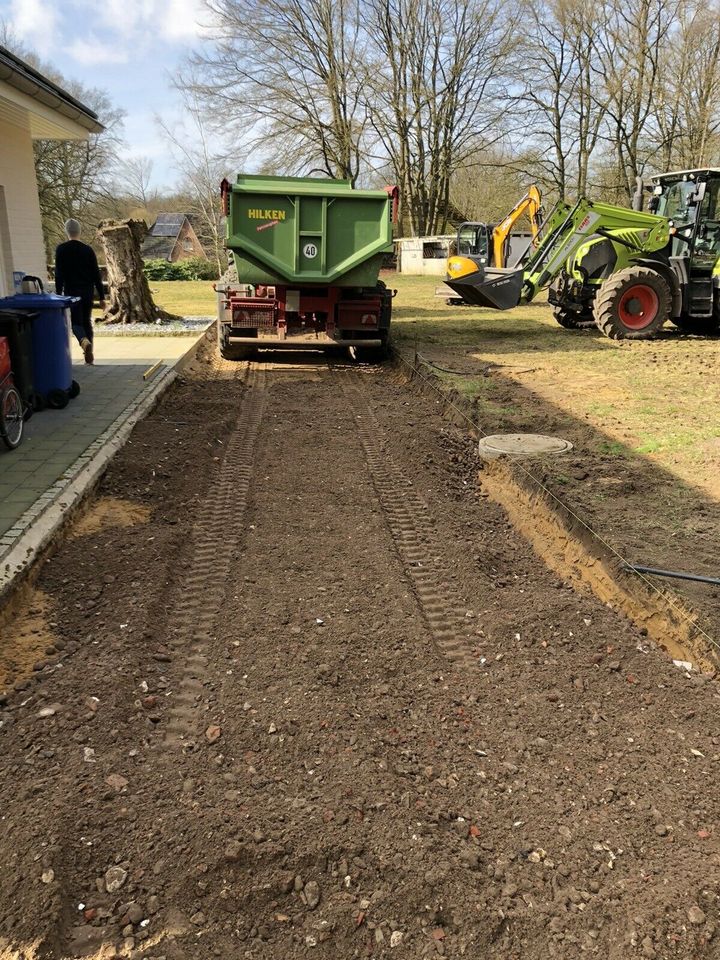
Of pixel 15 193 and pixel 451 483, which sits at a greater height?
pixel 15 193

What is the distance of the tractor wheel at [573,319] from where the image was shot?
15812 mm

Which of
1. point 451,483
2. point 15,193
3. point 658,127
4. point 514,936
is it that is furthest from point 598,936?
point 658,127

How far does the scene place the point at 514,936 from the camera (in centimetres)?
211

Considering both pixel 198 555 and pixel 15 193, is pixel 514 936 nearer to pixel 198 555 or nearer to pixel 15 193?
pixel 198 555

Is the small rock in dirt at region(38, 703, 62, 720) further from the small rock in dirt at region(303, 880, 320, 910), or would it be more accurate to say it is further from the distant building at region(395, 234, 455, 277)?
the distant building at region(395, 234, 455, 277)

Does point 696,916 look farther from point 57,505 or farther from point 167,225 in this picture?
point 167,225

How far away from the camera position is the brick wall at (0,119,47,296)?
34.8ft

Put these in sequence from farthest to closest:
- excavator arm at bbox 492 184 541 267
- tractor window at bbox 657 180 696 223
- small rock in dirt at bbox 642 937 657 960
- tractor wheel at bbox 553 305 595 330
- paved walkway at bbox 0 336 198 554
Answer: tractor wheel at bbox 553 305 595 330, excavator arm at bbox 492 184 541 267, tractor window at bbox 657 180 696 223, paved walkway at bbox 0 336 198 554, small rock in dirt at bbox 642 937 657 960

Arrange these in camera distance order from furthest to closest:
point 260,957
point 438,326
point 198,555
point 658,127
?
point 658,127
point 438,326
point 198,555
point 260,957

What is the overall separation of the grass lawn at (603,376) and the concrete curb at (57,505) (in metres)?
3.93

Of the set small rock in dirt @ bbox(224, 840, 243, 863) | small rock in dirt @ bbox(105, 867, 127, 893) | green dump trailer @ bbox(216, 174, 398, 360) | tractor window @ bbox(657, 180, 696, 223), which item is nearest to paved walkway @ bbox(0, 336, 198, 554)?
green dump trailer @ bbox(216, 174, 398, 360)

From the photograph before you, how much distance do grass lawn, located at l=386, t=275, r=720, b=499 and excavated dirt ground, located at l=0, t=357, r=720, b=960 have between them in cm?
275

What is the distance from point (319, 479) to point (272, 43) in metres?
38.7

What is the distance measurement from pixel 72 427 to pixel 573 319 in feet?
39.0
